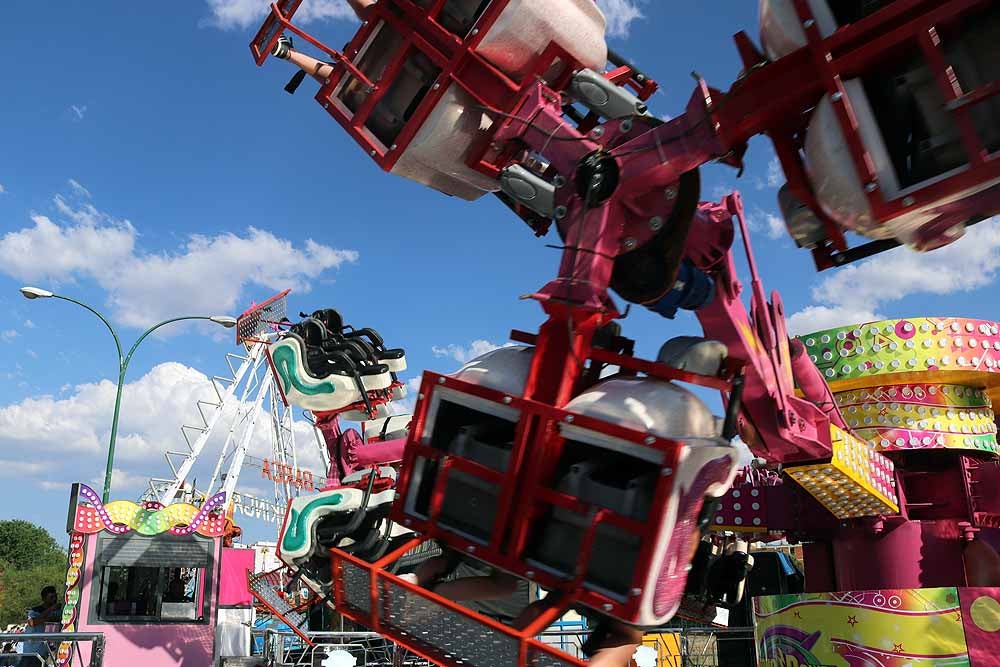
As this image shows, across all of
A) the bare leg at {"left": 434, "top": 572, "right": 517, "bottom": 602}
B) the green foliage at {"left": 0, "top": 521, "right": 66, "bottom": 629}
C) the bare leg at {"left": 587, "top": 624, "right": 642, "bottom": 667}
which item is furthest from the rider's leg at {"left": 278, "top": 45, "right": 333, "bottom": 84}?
the green foliage at {"left": 0, "top": 521, "right": 66, "bottom": 629}

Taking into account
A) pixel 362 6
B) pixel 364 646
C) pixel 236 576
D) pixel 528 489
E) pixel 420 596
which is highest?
pixel 362 6

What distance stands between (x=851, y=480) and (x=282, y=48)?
20.3ft

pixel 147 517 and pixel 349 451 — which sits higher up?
pixel 349 451

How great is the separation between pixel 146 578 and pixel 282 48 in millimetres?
10065

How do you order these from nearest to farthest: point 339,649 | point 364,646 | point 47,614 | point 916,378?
1. point 916,378
2. point 339,649
3. point 364,646
4. point 47,614

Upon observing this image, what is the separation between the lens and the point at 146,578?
12.4 m

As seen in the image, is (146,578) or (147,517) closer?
(147,517)

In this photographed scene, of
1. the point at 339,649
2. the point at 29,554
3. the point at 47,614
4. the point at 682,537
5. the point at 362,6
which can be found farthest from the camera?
the point at 29,554

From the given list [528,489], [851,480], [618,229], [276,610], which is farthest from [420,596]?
[276,610]

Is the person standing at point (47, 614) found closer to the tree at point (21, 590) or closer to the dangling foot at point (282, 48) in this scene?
the dangling foot at point (282, 48)

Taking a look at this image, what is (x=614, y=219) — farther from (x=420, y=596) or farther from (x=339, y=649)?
(x=339, y=649)

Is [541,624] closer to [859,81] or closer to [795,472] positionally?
[859,81]

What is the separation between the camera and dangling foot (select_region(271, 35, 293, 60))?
15.8ft

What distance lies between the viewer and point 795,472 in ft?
24.2
